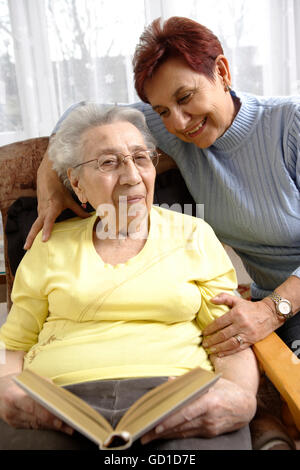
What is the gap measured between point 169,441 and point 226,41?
2.42 meters

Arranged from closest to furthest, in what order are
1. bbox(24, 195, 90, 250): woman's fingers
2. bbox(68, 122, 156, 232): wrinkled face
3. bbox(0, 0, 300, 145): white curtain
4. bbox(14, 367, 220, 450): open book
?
bbox(14, 367, 220, 450): open book < bbox(68, 122, 156, 232): wrinkled face < bbox(24, 195, 90, 250): woman's fingers < bbox(0, 0, 300, 145): white curtain

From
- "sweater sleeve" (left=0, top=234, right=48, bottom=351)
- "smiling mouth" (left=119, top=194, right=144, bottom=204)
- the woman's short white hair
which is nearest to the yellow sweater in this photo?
"sweater sleeve" (left=0, top=234, right=48, bottom=351)

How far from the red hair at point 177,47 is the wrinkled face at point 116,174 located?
0.85ft

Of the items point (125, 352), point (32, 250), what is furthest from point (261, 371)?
point (32, 250)

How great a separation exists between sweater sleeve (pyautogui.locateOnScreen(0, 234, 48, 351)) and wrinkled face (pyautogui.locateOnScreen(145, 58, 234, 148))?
0.62 meters

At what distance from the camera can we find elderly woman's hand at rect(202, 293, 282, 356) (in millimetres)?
1344

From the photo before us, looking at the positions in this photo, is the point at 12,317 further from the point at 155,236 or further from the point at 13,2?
the point at 13,2

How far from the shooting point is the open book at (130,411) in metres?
0.91

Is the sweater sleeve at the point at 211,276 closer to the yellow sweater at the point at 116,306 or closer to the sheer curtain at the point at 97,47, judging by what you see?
the yellow sweater at the point at 116,306

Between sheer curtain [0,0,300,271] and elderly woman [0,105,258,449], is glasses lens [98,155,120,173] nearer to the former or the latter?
elderly woman [0,105,258,449]

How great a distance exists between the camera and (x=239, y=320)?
1372mm

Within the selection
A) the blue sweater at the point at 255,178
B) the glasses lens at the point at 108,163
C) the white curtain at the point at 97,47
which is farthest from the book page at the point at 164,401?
the white curtain at the point at 97,47

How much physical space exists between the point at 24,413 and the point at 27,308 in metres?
0.35

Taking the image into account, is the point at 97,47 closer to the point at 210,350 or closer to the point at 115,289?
the point at 115,289
